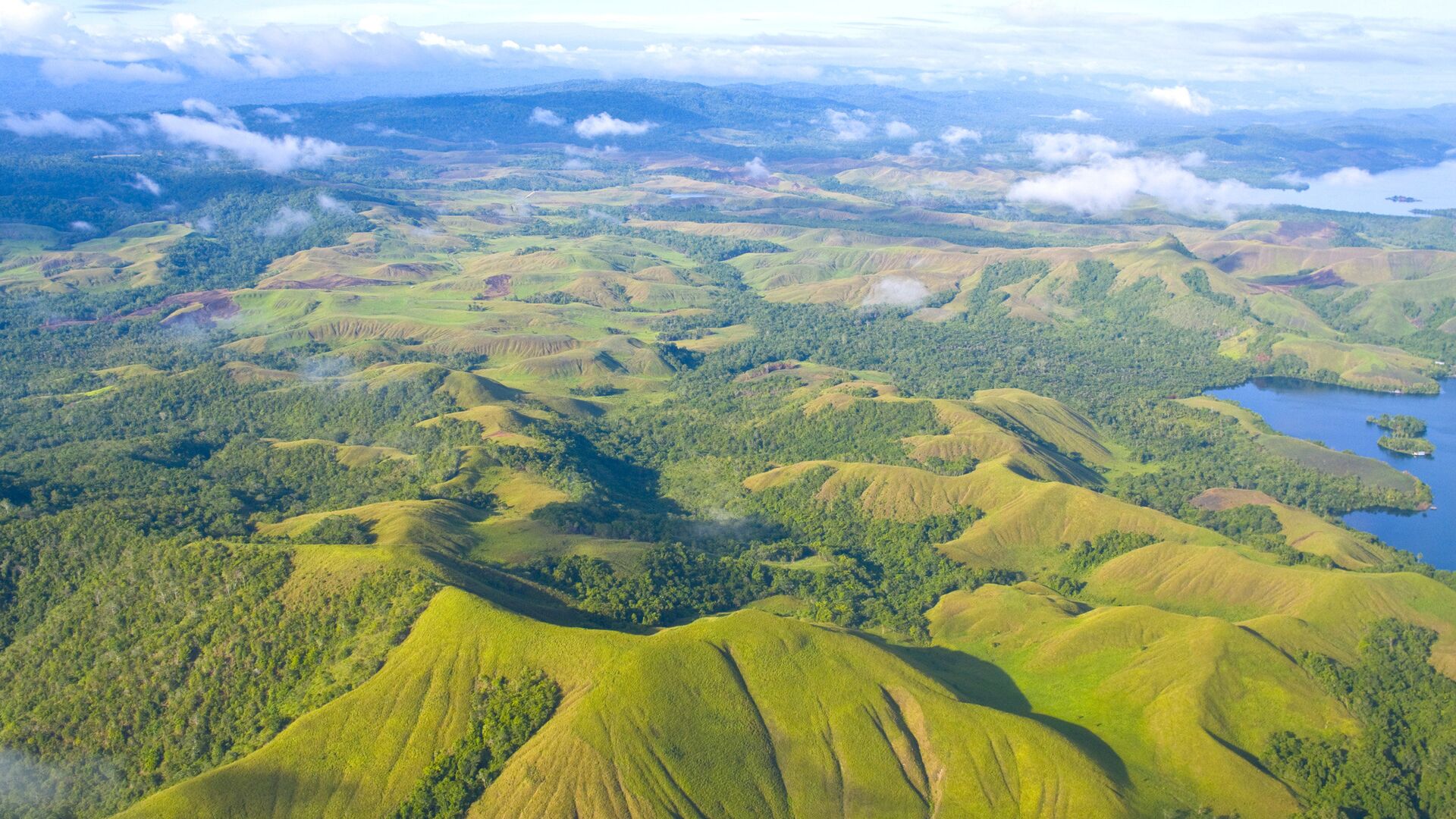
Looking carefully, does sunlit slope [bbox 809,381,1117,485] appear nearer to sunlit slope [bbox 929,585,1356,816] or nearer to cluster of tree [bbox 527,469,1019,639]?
cluster of tree [bbox 527,469,1019,639]

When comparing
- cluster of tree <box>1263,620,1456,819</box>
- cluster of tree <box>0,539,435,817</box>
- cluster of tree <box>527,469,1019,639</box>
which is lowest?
cluster of tree <box>527,469,1019,639</box>

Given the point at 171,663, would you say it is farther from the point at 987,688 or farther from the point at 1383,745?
the point at 1383,745

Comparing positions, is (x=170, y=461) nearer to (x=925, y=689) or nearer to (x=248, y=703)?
(x=248, y=703)

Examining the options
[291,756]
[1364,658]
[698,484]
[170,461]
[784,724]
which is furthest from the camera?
[698,484]

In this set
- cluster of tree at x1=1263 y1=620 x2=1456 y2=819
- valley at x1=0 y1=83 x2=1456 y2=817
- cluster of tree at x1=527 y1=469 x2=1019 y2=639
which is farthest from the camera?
cluster of tree at x1=527 y1=469 x2=1019 y2=639

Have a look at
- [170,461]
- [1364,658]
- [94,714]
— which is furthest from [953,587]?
[170,461]

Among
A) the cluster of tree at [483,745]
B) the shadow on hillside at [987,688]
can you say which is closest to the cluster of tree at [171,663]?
the cluster of tree at [483,745]

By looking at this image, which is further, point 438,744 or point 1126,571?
point 1126,571

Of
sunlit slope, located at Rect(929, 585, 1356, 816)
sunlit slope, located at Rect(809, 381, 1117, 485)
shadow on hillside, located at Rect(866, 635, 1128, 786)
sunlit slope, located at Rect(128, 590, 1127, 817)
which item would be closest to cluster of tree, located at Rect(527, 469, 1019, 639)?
shadow on hillside, located at Rect(866, 635, 1128, 786)
